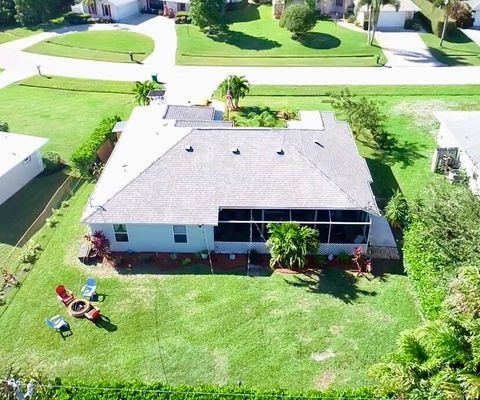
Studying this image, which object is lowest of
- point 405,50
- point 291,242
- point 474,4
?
point 291,242

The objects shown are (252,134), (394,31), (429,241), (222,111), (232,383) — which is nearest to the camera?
(232,383)

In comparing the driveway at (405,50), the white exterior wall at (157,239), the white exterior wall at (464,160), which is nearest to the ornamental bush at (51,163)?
the white exterior wall at (157,239)

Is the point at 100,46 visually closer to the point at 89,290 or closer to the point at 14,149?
the point at 14,149

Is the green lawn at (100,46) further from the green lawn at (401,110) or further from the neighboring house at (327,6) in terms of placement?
the green lawn at (401,110)

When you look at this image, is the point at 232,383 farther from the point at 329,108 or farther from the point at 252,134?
the point at 329,108

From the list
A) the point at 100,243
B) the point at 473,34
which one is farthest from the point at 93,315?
the point at 473,34

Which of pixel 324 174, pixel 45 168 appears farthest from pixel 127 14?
pixel 324 174
